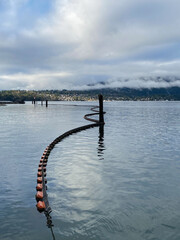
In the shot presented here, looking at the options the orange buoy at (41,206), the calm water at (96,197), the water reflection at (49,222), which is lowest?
the calm water at (96,197)

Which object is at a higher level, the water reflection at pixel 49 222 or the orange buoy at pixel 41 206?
the orange buoy at pixel 41 206

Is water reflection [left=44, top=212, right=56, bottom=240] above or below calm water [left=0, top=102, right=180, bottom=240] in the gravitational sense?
above

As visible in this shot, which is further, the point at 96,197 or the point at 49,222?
the point at 96,197

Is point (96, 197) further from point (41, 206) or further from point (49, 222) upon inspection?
point (49, 222)

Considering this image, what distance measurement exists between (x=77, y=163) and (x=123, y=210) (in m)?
9.44

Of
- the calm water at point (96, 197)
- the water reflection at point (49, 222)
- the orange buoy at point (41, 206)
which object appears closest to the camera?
the water reflection at point (49, 222)

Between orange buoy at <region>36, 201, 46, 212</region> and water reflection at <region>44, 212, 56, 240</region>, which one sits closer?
water reflection at <region>44, 212, 56, 240</region>

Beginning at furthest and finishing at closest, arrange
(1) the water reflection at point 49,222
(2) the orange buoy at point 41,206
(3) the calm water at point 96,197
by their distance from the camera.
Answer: (2) the orange buoy at point 41,206 < (3) the calm water at point 96,197 < (1) the water reflection at point 49,222

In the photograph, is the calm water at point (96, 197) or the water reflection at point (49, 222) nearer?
the water reflection at point (49, 222)

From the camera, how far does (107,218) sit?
403 inches

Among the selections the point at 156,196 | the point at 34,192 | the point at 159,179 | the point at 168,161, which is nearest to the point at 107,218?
the point at 156,196

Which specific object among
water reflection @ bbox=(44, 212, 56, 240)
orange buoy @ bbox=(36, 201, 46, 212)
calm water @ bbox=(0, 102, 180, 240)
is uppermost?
orange buoy @ bbox=(36, 201, 46, 212)

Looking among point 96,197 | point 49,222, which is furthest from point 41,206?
point 96,197

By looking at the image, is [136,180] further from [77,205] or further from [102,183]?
[77,205]
